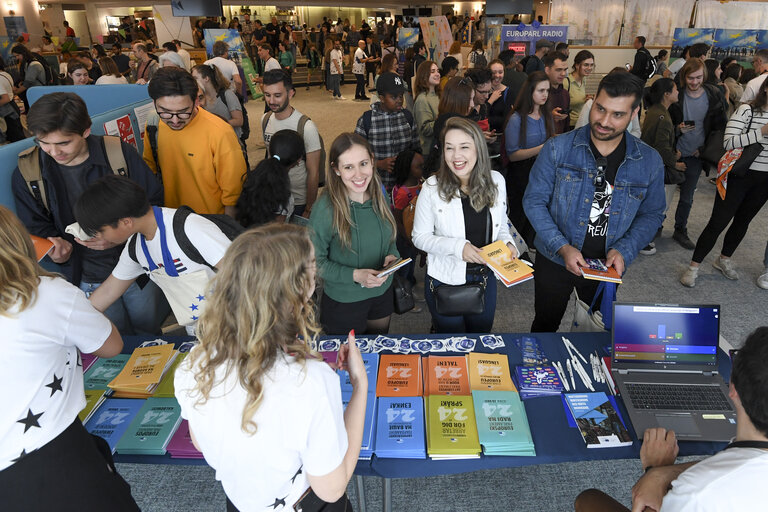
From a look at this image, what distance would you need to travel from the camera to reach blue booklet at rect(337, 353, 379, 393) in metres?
1.78

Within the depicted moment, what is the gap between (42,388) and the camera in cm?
125

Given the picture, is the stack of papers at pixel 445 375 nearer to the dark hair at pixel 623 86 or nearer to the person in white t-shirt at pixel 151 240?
the person in white t-shirt at pixel 151 240

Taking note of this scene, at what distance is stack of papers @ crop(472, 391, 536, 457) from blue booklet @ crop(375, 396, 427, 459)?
0.20 meters

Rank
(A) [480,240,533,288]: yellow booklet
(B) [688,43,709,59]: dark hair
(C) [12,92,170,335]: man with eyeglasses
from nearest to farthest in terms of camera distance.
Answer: (A) [480,240,533,288]: yellow booklet, (C) [12,92,170,335]: man with eyeglasses, (B) [688,43,709,59]: dark hair

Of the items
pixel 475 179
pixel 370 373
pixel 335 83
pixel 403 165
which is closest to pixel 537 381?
pixel 370 373

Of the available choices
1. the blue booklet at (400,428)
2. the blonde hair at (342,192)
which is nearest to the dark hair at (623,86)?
the blonde hair at (342,192)

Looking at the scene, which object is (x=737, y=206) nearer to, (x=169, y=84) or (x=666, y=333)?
(x=666, y=333)

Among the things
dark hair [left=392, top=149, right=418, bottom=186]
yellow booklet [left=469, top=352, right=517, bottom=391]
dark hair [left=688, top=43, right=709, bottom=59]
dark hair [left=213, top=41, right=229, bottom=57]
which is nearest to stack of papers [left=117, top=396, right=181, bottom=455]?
yellow booklet [left=469, top=352, right=517, bottom=391]

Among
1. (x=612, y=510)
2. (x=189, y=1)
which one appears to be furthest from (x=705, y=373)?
(x=189, y=1)

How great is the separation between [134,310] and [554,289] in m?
2.29

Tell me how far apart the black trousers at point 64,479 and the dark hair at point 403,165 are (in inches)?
97.0

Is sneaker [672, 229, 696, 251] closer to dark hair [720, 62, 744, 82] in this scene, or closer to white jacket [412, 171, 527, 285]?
dark hair [720, 62, 744, 82]

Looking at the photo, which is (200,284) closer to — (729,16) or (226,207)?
(226,207)

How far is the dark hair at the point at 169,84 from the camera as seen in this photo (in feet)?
8.34
